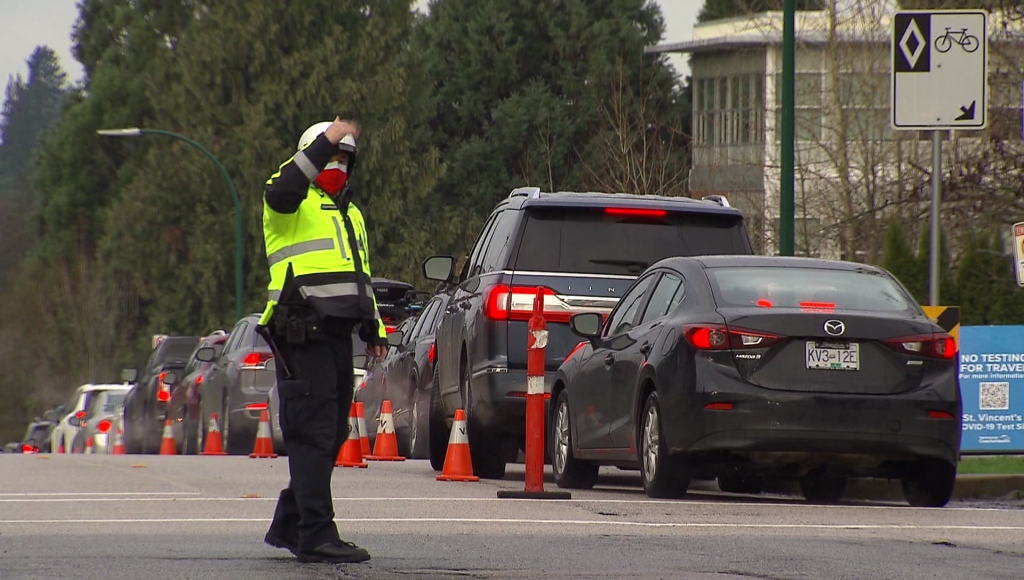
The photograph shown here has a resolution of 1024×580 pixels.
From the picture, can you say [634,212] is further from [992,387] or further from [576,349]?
[992,387]

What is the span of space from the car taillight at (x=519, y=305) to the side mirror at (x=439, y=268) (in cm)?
203

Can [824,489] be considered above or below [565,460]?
below

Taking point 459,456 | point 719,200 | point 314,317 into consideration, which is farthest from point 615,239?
point 314,317

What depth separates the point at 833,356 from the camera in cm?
1129

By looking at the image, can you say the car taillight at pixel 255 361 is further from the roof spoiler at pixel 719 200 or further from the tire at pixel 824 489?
the tire at pixel 824 489

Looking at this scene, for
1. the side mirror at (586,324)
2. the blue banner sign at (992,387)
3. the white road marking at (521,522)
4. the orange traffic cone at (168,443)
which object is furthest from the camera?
the orange traffic cone at (168,443)

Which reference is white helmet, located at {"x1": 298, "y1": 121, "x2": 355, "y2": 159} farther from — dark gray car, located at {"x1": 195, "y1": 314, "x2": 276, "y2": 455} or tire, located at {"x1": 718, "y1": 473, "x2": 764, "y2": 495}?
dark gray car, located at {"x1": 195, "y1": 314, "x2": 276, "y2": 455}

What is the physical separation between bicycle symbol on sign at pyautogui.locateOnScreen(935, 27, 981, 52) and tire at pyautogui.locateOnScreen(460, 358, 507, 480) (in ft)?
13.4

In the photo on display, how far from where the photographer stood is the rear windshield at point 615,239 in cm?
1378

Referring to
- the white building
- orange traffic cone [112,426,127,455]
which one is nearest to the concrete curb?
the white building

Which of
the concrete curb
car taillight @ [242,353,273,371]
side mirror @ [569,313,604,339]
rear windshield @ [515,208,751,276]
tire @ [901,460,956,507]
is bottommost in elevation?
the concrete curb

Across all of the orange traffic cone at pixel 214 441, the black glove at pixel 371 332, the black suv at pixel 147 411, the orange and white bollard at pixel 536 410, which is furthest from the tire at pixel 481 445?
the black suv at pixel 147 411

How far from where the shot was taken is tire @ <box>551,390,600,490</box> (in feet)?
44.2

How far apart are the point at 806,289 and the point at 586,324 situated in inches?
60.5
